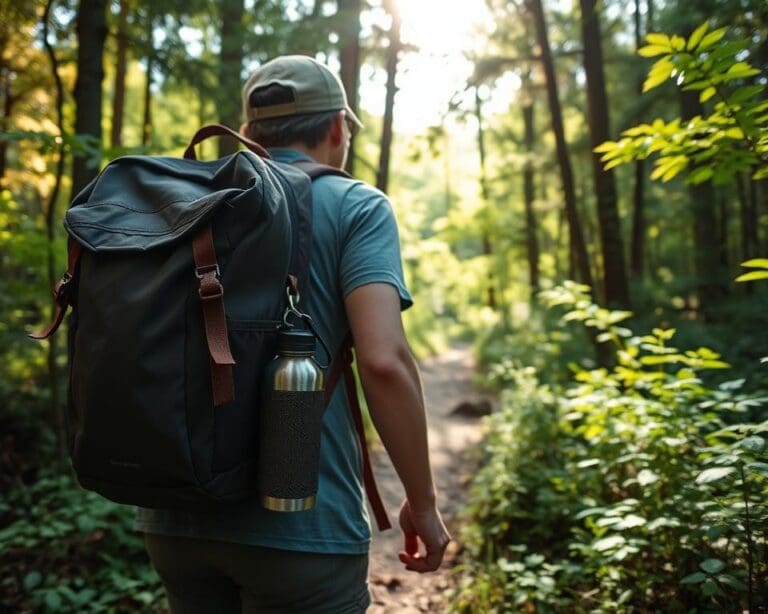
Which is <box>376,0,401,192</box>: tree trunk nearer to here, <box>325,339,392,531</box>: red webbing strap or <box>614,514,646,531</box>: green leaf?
<box>614,514,646,531</box>: green leaf

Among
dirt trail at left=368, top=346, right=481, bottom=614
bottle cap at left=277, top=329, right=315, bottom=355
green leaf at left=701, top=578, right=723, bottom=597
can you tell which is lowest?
dirt trail at left=368, top=346, right=481, bottom=614

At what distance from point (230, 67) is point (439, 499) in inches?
213

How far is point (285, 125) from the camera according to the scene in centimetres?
169

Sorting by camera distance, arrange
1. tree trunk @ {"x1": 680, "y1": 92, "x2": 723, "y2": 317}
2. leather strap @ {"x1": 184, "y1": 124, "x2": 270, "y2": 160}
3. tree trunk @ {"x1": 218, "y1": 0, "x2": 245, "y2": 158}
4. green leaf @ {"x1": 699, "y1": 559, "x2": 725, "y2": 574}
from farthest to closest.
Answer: tree trunk @ {"x1": 680, "y1": 92, "x2": 723, "y2": 317}
tree trunk @ {"x1": 218, "y1": 0, "x2": 245, "y2": 158}
green leaf @ {"x1": 699, "y1": 559, "x2": 725, "y2": 574}
leather strap @ {"x1": 184, "y1": 124, "x2": 270, "y2": 160}

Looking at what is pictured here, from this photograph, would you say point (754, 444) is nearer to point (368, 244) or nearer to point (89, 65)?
point (368, 244)

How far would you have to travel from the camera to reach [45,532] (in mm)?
3607

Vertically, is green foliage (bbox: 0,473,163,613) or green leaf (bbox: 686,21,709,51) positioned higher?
green leaf (bbox: 686,21,709,51)

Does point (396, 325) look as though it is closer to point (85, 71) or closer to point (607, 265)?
point (85, 71)

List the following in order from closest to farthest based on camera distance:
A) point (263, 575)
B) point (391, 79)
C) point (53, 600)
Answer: point (263, 575), point (53, 600), point (391, 79)

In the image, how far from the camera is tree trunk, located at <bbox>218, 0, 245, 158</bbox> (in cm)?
625

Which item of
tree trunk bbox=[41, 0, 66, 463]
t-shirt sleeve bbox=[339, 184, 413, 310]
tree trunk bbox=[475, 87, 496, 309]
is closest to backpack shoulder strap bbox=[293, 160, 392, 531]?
t-shirt sleeve bbox=[339, 184, 413, 310]

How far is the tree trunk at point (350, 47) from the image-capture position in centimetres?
561

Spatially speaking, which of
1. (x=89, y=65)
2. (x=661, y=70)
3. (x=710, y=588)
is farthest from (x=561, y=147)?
(x=710, y=588)

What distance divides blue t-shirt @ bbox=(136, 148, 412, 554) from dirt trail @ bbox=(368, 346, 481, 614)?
2598 mm
